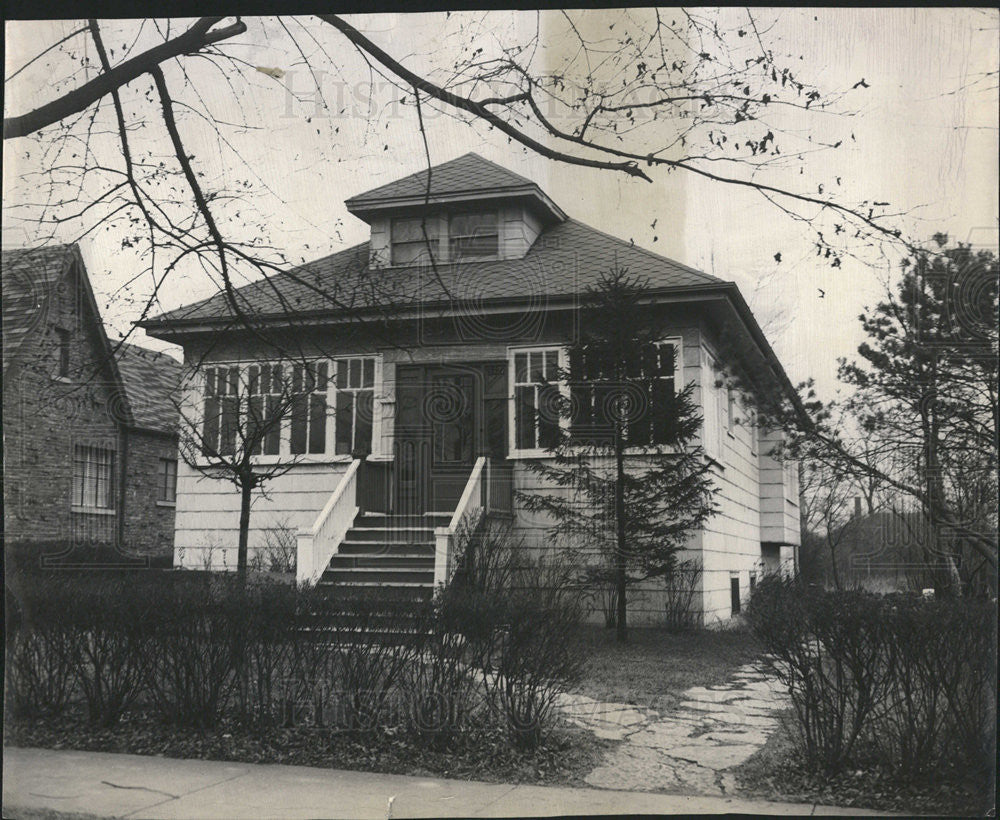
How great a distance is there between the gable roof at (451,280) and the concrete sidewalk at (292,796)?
2.51 meters

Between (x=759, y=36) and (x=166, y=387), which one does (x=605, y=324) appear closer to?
(x=759, y=36)

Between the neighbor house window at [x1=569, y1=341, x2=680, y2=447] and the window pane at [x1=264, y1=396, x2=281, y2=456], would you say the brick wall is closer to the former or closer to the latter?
the window pane at [x1=264, y1=396, x2=281, y2=456]

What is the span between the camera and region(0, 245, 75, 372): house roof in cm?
549

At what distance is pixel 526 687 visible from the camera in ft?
16.1

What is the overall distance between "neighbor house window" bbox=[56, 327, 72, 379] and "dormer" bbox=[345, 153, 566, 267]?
1897 mm

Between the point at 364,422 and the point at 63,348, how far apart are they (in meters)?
1.91

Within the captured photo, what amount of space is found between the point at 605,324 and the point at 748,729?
2.16 metres

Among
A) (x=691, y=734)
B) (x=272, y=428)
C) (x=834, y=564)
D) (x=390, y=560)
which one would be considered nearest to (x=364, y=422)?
(x=272, y=428)

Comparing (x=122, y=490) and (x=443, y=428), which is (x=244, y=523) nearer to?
(x=122, y=490)

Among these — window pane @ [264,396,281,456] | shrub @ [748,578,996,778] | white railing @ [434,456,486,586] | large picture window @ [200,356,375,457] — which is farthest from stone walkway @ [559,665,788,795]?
window pane @ [264,396,281,456]

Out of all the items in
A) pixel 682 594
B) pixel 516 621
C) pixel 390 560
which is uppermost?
pixel 390 560

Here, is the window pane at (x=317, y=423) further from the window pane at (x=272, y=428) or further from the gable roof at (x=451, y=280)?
the gable roof at (x=451, y=280)

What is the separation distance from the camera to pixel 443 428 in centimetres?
506

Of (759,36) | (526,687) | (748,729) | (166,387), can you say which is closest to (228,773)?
(526,687)
